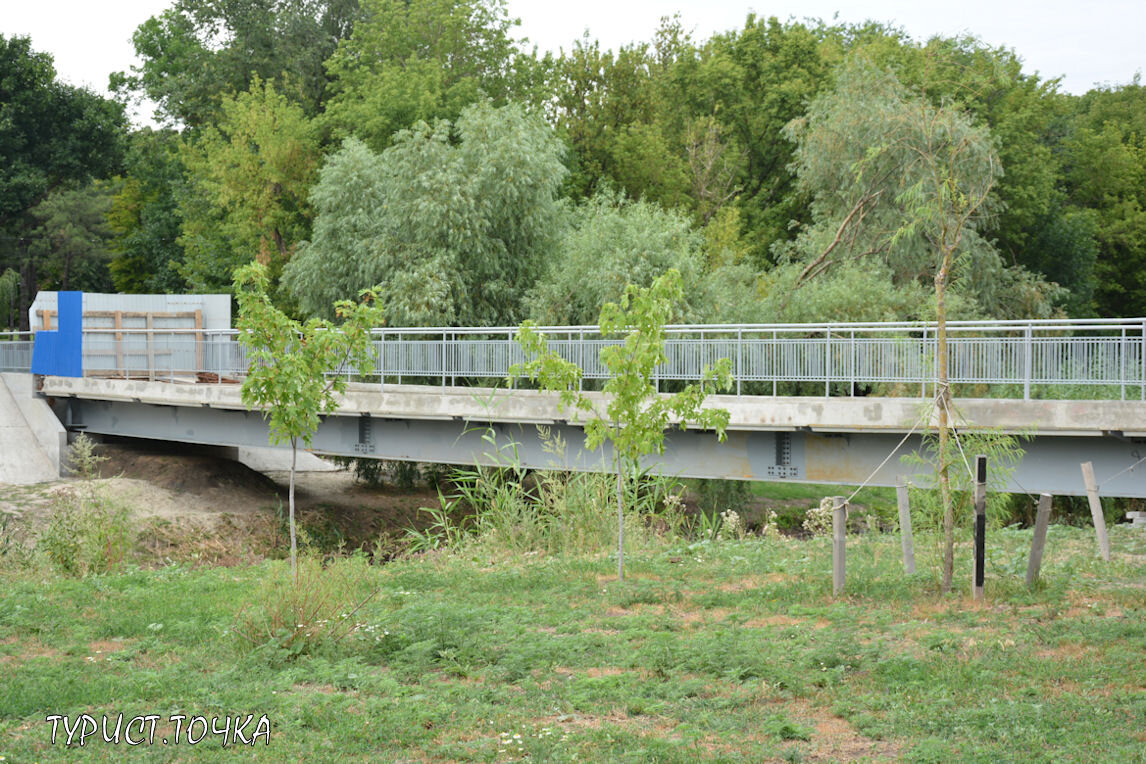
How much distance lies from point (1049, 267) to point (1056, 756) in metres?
40.8

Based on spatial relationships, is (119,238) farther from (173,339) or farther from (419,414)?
(419,414)

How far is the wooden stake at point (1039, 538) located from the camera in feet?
29.4

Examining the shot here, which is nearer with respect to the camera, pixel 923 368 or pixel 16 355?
pixel 923 368

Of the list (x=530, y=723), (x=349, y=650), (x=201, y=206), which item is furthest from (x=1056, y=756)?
(x=201, y=206)

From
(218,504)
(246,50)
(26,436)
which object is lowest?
(218,504)

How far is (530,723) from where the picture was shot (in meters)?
6.16

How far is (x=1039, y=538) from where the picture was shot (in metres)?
9.16

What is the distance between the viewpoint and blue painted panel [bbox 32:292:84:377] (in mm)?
27188

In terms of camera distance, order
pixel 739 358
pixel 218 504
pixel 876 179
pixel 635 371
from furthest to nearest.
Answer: pixel 876 179
pixel 218 504
pixel 739 358
pixel 635 371

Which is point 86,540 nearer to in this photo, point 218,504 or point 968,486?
point 968,486

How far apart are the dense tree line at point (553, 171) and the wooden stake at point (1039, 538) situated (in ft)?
28.5

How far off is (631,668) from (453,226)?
21765 mm

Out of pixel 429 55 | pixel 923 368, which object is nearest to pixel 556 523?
pixel 923 368

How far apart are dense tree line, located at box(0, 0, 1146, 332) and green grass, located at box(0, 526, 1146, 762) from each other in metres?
9.57
